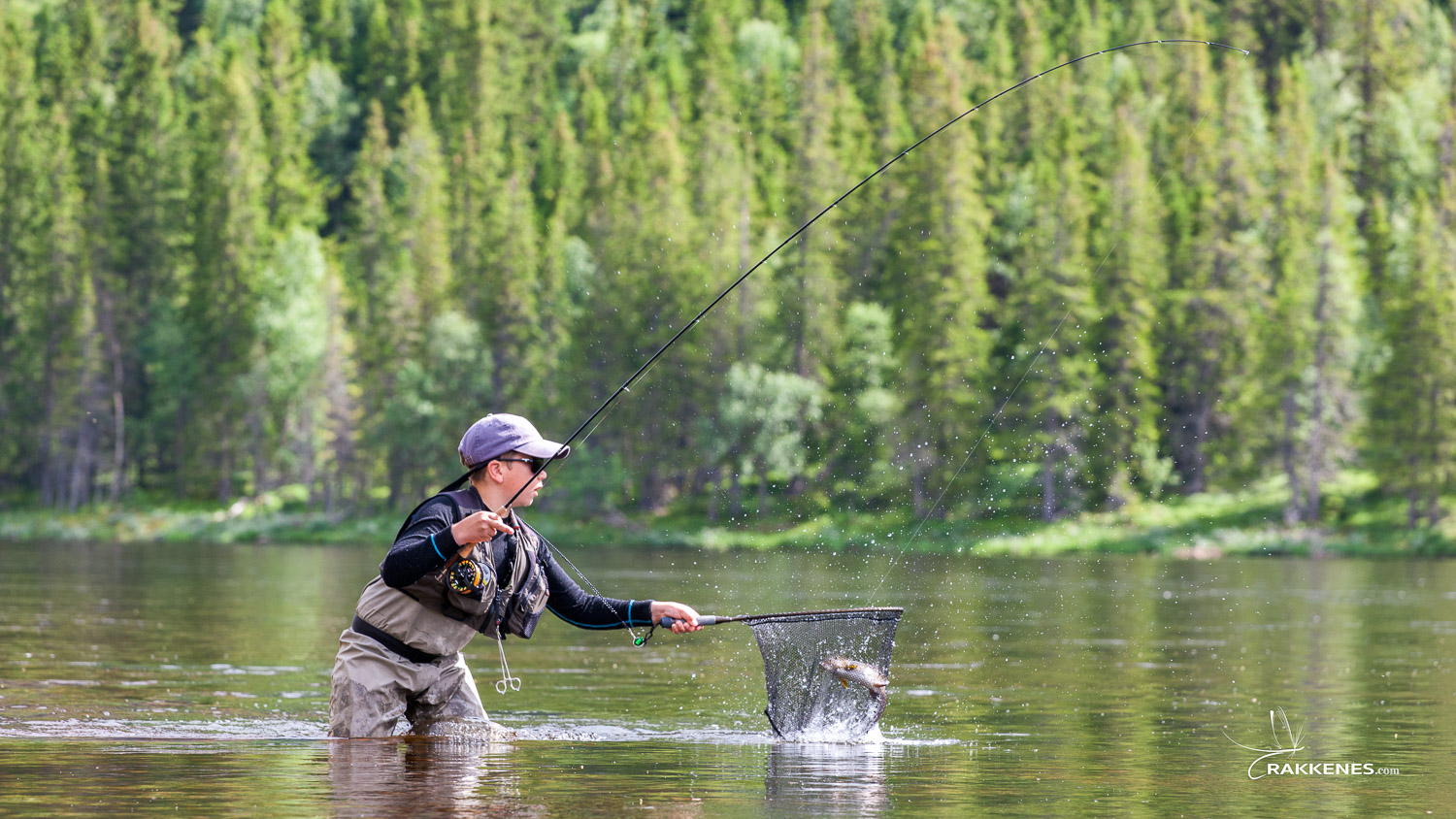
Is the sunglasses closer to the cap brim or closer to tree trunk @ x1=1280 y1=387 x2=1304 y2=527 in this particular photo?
the cap brim

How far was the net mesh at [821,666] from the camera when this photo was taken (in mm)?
9406

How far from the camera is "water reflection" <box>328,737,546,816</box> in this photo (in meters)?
7.24

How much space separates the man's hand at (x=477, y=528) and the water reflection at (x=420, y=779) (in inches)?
40.5

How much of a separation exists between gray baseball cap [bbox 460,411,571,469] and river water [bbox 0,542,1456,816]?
54.5 inches

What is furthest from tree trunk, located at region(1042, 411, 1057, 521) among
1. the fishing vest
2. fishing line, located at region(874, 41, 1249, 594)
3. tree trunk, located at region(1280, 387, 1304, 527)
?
the fishing vest

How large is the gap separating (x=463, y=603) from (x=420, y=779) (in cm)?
76

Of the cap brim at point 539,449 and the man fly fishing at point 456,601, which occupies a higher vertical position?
the cap brim at point 539,449

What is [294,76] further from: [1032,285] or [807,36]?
[1032,285]

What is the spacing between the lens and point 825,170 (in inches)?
2635

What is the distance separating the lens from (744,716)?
11953 millimetres

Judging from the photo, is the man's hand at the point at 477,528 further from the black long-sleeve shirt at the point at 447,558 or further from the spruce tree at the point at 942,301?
the spruce tree at the point at 942,301

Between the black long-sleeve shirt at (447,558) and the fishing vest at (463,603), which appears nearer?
Result: the black long-sleeve shirt at (447,558)

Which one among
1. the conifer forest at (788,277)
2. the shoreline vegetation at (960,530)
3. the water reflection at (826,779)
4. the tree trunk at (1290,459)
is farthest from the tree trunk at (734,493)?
the water reflection at (826,779)

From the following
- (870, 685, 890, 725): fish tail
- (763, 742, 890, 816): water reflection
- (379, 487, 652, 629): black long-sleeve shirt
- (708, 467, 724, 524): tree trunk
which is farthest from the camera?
(708, 467, 724, 524): tree trunk
